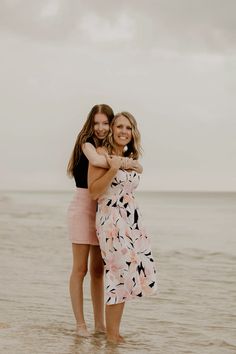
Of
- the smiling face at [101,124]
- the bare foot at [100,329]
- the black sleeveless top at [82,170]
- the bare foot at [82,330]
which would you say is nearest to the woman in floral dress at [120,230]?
the smiling face at [101,124]

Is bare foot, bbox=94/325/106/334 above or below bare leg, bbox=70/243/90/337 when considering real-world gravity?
below

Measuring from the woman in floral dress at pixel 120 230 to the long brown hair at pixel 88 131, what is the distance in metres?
0.15

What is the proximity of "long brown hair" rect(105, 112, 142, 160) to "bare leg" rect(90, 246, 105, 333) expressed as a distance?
908 millimetres

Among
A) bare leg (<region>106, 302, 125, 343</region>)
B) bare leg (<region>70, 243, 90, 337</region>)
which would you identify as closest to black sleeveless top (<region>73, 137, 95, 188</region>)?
bare leg (<region>70, 243, 90, 337</region>)

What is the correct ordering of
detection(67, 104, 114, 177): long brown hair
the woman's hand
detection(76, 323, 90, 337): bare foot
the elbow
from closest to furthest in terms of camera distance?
1. the woman's hand
2. the elbow
3. detection(67, 104, 114, 177): long brown hair
4. detection(76, 323, 90, 337): bare foot

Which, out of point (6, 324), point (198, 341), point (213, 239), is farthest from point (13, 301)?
point (213, 239)

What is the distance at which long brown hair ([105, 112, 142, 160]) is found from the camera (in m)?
5.73

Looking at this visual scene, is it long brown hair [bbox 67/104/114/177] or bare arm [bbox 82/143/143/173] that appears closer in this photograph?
bare arm [bbox 82/143/143/173]

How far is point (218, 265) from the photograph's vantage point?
12461 mm

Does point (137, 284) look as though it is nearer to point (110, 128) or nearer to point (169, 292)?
point (110, 128)

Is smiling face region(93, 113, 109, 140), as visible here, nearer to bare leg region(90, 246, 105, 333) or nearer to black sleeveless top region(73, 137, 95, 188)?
black sleeveless top region(73, 137, 95, 188)

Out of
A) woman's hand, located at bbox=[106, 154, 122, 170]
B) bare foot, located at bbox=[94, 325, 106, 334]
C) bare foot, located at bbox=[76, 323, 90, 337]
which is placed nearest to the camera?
woman's hand, located at bbox=[106, 154, 122, 170]

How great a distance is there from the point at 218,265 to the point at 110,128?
23.9 ft

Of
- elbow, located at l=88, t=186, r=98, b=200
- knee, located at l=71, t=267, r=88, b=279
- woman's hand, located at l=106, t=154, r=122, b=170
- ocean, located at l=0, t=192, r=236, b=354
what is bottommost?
ocean, located at l=0, t=192, r=236, b=354
